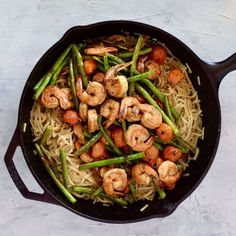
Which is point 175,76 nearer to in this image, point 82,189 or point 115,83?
point 115,83

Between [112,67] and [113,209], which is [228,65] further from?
[113,209]

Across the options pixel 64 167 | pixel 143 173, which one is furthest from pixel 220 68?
pixel 64 167

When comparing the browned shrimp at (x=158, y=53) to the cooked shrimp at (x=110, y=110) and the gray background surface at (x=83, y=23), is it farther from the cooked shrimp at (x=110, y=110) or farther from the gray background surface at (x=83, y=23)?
the cooked shrimp at (x=110, y=110)

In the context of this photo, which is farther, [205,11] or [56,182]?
[205,11]

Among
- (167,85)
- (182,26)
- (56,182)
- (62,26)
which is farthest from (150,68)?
(56,182)

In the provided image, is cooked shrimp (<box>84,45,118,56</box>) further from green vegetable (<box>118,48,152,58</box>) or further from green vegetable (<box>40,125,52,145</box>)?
green vegetable (<box>40,125,52,145</box>)

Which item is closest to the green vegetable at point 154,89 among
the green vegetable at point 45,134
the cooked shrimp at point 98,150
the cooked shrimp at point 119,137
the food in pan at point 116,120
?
the food in pan at point 116,120
